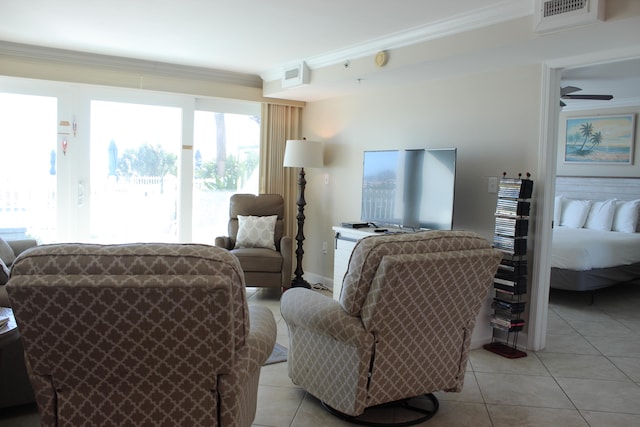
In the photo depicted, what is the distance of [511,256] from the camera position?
3.85m

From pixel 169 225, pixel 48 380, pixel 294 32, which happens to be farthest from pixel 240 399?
pixel 169 225

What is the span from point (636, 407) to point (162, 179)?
15.5 ft

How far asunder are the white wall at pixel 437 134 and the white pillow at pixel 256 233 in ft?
2.47

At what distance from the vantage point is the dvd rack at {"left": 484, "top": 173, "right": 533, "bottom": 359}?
379cm

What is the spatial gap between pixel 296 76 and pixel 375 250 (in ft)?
11.2

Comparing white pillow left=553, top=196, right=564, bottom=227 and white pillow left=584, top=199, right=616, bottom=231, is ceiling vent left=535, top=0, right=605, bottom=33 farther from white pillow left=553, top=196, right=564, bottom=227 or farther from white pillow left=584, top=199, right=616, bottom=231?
white pillow left=553, top=196, right=564, bottom=227

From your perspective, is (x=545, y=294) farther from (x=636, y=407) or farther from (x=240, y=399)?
(x=240, y=399)

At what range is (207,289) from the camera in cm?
183

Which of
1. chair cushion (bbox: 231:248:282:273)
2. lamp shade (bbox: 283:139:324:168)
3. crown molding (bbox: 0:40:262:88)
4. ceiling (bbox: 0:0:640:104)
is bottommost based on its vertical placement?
chair cushion (bbox: 231:248:282:273)

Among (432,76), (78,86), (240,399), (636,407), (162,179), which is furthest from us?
(162,179)

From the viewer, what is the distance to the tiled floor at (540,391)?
2877 mm

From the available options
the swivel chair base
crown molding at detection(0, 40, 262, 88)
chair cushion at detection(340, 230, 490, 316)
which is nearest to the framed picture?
crown molding at detection(0, 40, 262, 88)

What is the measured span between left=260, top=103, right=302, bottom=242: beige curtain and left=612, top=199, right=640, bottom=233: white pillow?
3.78 m

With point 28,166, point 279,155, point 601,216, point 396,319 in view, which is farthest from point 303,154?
point 601,216
